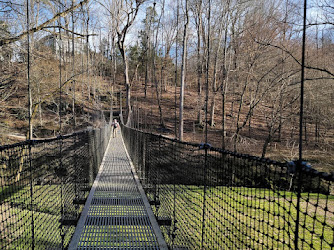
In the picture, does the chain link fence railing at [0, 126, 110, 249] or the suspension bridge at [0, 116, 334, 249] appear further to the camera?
the chain link fence railing at [0, 126, 110, 249]

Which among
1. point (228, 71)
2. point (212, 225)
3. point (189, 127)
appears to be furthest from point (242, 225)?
point (189, 127)

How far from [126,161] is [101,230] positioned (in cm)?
356

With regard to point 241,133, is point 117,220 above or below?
below

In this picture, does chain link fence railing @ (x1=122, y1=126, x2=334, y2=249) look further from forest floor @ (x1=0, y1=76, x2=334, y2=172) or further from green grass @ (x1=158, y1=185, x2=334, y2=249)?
forest floor @ (x1=0, y1=76, x2=334, y2=172)

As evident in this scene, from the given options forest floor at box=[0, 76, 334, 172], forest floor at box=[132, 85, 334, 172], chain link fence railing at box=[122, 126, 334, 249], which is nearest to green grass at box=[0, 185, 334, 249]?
chain link fence railing at box=[122, 126, 334, 249]

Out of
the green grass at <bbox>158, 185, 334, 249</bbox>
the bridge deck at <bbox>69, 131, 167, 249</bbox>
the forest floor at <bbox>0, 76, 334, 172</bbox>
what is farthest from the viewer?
the forest floor at <bbox>0, 76, 334, 172</bbox>

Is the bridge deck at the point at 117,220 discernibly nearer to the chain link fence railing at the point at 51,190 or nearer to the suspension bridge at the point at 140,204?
the suspension bridge at the point at 140,204

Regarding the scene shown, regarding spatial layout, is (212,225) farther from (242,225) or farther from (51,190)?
(51,190)

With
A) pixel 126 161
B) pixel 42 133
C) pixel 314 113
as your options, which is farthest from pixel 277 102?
pixel 42 133

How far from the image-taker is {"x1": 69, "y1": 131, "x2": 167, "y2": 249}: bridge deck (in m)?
2.03

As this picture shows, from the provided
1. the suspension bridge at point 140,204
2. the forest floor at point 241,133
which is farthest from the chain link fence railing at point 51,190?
the forest floor at point 241,133

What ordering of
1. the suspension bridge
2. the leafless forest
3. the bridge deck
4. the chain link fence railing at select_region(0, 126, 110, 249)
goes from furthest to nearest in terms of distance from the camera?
the leafless forest < the bridge deck < the chain link fence railing at select_region(0, 126, 110, 249) < the suspension bridge

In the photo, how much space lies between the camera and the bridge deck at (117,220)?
2025 millimetres

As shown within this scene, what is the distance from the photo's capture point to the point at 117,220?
8.23ft
